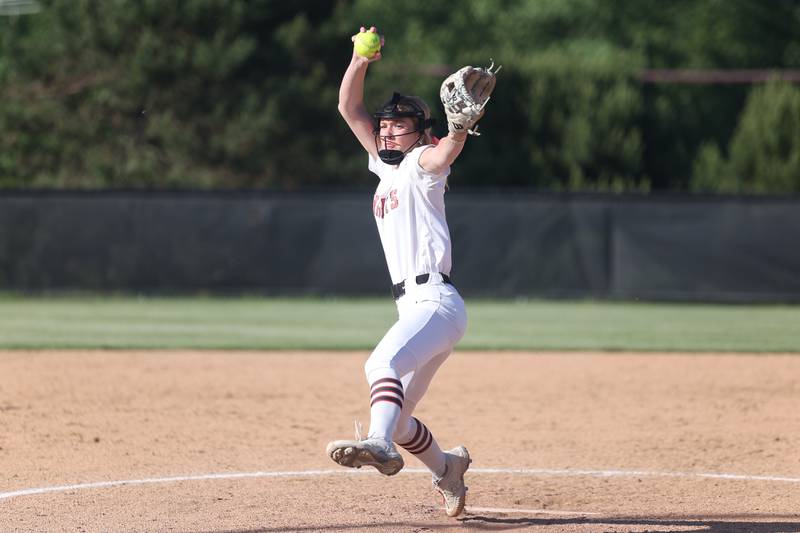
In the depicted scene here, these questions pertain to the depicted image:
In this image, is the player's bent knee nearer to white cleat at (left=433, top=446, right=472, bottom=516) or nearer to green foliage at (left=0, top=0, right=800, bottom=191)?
white cleat at (left=433, top=446, right=472, bottom=516)

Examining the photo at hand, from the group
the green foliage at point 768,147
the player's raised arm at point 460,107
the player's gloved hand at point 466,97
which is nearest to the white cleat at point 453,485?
the player's raised arm at point 460,107

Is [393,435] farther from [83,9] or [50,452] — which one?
[83,9]

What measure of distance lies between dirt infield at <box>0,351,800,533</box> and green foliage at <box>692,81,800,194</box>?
1625 cm

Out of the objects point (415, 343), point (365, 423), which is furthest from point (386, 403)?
point (365, 423)

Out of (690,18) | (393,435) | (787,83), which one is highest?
(690,18)

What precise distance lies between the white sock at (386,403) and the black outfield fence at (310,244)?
13634 mm

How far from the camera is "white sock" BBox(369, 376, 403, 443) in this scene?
516 cm

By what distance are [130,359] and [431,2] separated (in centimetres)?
3880

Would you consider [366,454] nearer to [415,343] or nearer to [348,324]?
[415,343]

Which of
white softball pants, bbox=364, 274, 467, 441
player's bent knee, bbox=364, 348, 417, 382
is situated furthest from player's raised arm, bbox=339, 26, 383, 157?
player's bent knee, bbox=364, 348, 417, 382

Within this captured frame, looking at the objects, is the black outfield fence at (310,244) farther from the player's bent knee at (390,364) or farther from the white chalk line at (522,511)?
the player's bent knee at (390,364)

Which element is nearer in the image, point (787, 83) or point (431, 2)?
point (787, 83)

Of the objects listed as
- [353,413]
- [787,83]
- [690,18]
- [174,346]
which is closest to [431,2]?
[690,18]

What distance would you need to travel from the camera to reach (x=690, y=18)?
4375cm
